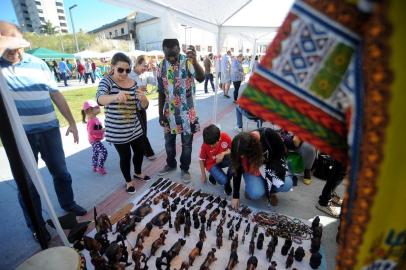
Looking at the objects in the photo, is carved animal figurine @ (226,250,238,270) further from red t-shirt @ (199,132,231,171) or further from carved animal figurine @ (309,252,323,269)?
red t-shirt @ (199,132,231,171)

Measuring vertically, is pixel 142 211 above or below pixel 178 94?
below

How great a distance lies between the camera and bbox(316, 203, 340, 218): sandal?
281 cm

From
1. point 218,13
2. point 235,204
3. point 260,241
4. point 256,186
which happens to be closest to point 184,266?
point 260,241

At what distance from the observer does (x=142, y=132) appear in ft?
10.4

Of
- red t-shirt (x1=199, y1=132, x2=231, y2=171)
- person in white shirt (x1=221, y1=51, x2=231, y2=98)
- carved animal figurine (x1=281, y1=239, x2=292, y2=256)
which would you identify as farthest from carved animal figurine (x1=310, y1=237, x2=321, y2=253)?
person in white shirt (x1=221, y1=51, x2=231, y2=98)

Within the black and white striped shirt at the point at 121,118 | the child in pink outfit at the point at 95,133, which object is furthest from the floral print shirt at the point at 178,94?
the child in pink outfit at the point at 95,133

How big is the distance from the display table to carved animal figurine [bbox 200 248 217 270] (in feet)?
0.21

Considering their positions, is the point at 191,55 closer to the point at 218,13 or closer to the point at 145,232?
the point at 218,13

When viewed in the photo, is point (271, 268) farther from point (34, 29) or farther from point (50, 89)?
point (34, 29)

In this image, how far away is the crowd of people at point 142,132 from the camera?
2.17 m

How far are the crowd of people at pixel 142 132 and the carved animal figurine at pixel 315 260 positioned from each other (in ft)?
3.03

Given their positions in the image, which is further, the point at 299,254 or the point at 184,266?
the point at 299,254

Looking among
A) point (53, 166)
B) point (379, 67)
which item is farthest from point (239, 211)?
point (379, 67)

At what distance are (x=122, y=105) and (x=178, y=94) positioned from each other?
748 millimetres
